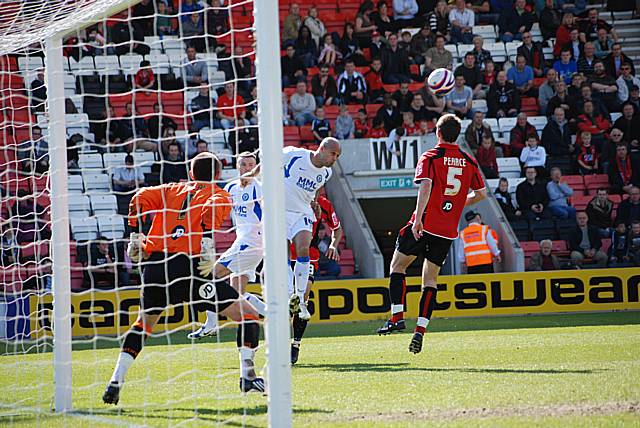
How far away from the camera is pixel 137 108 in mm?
18812

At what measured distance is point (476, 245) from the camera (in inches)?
667

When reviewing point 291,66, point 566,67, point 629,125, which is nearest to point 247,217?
point 291,66

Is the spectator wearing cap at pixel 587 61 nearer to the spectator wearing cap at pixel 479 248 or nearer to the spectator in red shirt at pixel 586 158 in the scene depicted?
the spectator in red shirt at pixel 586 158

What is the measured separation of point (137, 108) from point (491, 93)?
7.16m

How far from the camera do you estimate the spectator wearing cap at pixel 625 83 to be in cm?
2070

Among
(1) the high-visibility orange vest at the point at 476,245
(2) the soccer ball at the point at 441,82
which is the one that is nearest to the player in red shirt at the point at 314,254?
(2) the soccer ball at the point at 441,82

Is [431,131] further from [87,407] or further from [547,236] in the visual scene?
[87,407]

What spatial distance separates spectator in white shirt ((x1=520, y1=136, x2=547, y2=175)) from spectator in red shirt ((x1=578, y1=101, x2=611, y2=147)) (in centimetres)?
122

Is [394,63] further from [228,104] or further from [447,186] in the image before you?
[447,186]

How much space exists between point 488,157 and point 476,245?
269cm

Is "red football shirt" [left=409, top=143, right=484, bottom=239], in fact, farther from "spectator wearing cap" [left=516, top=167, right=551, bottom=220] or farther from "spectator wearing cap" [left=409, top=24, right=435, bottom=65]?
"spectator wearing cap" [left=409, top=24, right=435, bottom=65]

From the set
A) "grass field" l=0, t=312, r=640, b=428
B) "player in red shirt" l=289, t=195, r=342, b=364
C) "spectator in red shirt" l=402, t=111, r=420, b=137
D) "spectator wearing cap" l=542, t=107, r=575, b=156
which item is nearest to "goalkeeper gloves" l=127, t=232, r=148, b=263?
"grass field" l=0, t=312, r=640, b=428

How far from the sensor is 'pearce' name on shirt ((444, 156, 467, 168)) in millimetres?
9477

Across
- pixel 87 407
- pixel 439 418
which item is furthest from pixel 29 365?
pixel 439 418
